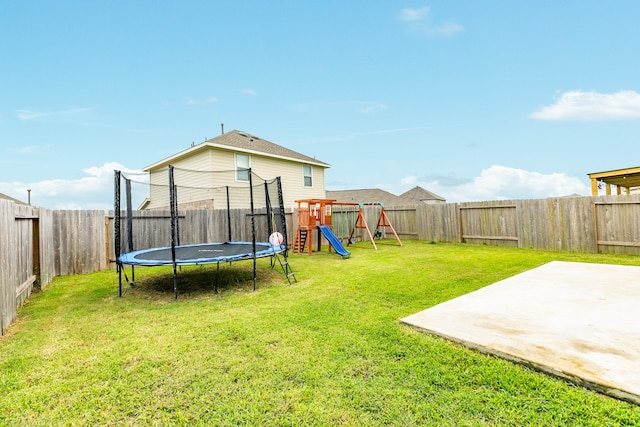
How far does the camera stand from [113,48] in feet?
26.5

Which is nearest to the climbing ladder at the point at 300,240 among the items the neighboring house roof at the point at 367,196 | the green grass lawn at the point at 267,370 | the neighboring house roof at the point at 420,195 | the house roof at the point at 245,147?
the house roof at the point at 245,147

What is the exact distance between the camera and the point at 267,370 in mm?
1937

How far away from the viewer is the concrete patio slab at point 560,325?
1688mm

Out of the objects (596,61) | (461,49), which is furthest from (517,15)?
(596,61)

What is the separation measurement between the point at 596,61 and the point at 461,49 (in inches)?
126

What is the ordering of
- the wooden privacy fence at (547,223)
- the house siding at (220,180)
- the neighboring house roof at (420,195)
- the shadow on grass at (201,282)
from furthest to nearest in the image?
the neighboring house roof at (420,195)
the house siding at (220,180)
the wooden privacy fence at (547,223)
the shadow on grass at (201,282)

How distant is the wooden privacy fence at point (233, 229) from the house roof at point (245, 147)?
3345 mm

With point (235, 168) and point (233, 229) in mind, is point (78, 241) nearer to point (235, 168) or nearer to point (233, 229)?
point (233, 229)

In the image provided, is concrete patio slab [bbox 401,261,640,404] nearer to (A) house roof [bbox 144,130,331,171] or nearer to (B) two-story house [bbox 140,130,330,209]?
(B) two-story house [bbox 140,130,330,209]

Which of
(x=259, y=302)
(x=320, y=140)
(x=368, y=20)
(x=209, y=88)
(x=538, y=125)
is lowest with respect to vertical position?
(x=259, y=302)

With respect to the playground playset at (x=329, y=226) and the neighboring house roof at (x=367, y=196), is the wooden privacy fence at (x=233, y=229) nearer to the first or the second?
the playground playset at (x=329, y=226)

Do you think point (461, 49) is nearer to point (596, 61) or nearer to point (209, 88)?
point (596, 61)

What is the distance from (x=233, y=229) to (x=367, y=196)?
51.3 ft

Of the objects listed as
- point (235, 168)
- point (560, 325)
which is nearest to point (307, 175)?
point (235, 168)
